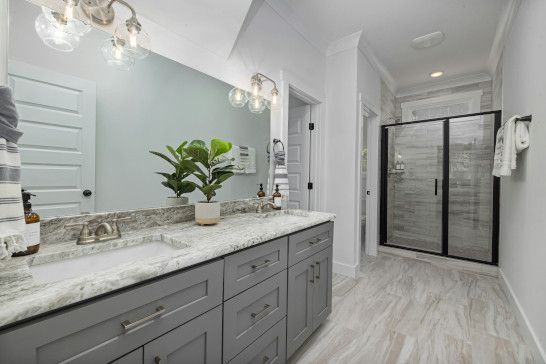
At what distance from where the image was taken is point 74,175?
111 cm

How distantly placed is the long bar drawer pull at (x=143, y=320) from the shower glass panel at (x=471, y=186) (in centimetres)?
388

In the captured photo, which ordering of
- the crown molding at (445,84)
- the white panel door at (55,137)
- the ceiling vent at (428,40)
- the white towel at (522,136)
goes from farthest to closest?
1. the crown molding at (445,84)
2. the ceiling vent at (428,40)
3. the white towel at (522,136)
4. the white panel door at (55,137)

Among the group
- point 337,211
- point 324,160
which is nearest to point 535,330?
point 337,211

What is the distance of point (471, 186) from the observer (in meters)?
3.34

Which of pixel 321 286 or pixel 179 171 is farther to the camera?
pixel 321 286

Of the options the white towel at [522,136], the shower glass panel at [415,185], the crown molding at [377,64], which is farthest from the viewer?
the shower glass panel at [415,185]

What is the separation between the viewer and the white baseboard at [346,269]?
284 cm

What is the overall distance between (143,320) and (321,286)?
1.27 metres

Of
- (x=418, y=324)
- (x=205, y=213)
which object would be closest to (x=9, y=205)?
(x=205, y=213)

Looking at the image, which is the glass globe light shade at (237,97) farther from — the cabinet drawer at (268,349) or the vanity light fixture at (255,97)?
the cabinet drawer at (268,349)

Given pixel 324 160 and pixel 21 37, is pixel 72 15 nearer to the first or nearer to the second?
pixel 21 37

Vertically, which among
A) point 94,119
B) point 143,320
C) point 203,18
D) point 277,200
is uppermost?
point 203,18

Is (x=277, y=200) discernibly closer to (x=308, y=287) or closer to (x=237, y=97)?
(x=308, y=287)

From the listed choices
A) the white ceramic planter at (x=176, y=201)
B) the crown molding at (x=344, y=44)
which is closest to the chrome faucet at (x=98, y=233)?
the white ceramic planter at (x=176, y=201)
